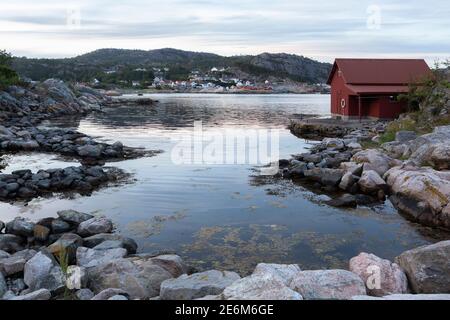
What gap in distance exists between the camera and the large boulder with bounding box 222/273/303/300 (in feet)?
21.4

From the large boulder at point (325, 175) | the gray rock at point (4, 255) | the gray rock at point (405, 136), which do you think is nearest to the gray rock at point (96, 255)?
the gray rock at point (4, 255)

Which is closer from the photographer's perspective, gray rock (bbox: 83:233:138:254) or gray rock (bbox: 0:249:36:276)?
gray rock (bbox: 0:249:36:276)

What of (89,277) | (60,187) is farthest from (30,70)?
(89,277)

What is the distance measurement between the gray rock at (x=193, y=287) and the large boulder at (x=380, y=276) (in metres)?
2.34

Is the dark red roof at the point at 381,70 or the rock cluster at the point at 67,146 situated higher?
the dark red roof at the point at 381,70

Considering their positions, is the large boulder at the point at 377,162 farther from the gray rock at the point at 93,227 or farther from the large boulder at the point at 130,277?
the large boulder at the point at 130,277

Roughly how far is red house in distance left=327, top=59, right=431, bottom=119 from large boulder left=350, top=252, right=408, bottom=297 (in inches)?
1262

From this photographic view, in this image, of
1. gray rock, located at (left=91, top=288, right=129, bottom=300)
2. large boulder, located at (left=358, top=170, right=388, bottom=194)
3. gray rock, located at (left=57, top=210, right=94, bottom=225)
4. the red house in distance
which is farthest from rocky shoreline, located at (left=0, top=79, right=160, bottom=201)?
the red house in distance

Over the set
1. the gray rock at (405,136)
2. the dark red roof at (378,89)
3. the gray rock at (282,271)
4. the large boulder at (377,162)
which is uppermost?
the dark red roof at (378,89)

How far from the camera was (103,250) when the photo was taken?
10.3m

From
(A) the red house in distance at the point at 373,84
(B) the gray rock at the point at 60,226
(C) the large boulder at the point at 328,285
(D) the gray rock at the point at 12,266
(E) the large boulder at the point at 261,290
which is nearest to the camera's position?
(E) the large boulder at the point at 261,290

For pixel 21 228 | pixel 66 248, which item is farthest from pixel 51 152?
pixel 66 248

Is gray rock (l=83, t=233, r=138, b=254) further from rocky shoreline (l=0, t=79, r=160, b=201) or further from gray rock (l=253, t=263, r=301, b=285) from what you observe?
rocky shoreline (l=0, t=79, r=160, b=201)

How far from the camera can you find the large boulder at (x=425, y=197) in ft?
43.5
